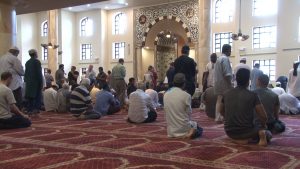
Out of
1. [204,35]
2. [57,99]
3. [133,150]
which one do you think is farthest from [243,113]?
[204,35]

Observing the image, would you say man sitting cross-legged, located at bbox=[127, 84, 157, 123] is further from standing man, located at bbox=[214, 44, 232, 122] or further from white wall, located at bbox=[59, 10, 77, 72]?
white wall, located at bbox=[59, 10, 77, 72]

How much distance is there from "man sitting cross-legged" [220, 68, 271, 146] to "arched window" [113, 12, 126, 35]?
1510cm

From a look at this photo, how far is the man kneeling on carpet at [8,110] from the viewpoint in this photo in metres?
4.75

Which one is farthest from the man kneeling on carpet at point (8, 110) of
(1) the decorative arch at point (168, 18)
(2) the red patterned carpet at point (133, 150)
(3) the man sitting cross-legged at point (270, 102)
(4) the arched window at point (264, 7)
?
(4) the arched window at point (264, 7)

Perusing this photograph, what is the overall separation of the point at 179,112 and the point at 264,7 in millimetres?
11936

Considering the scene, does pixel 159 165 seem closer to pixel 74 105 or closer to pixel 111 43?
pixel 74 105

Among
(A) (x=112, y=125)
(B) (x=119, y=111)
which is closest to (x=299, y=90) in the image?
(B) (x=119, y=111)

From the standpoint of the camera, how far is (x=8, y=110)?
4902 millimetres

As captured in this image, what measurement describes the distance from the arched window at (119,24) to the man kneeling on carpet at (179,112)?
1465 centimetres

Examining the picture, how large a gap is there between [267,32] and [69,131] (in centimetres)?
1174

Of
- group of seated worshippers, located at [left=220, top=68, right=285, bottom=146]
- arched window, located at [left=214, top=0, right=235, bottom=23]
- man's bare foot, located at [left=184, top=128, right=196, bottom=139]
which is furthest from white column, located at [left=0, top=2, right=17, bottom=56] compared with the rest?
arched window, located at [left=214, top=0, right=235, bottom=23]

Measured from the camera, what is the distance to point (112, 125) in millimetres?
5301

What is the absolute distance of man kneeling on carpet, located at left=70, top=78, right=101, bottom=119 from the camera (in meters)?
5.93

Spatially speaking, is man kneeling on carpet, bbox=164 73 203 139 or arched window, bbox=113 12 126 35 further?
arched window, bbox=113 12 126 35
